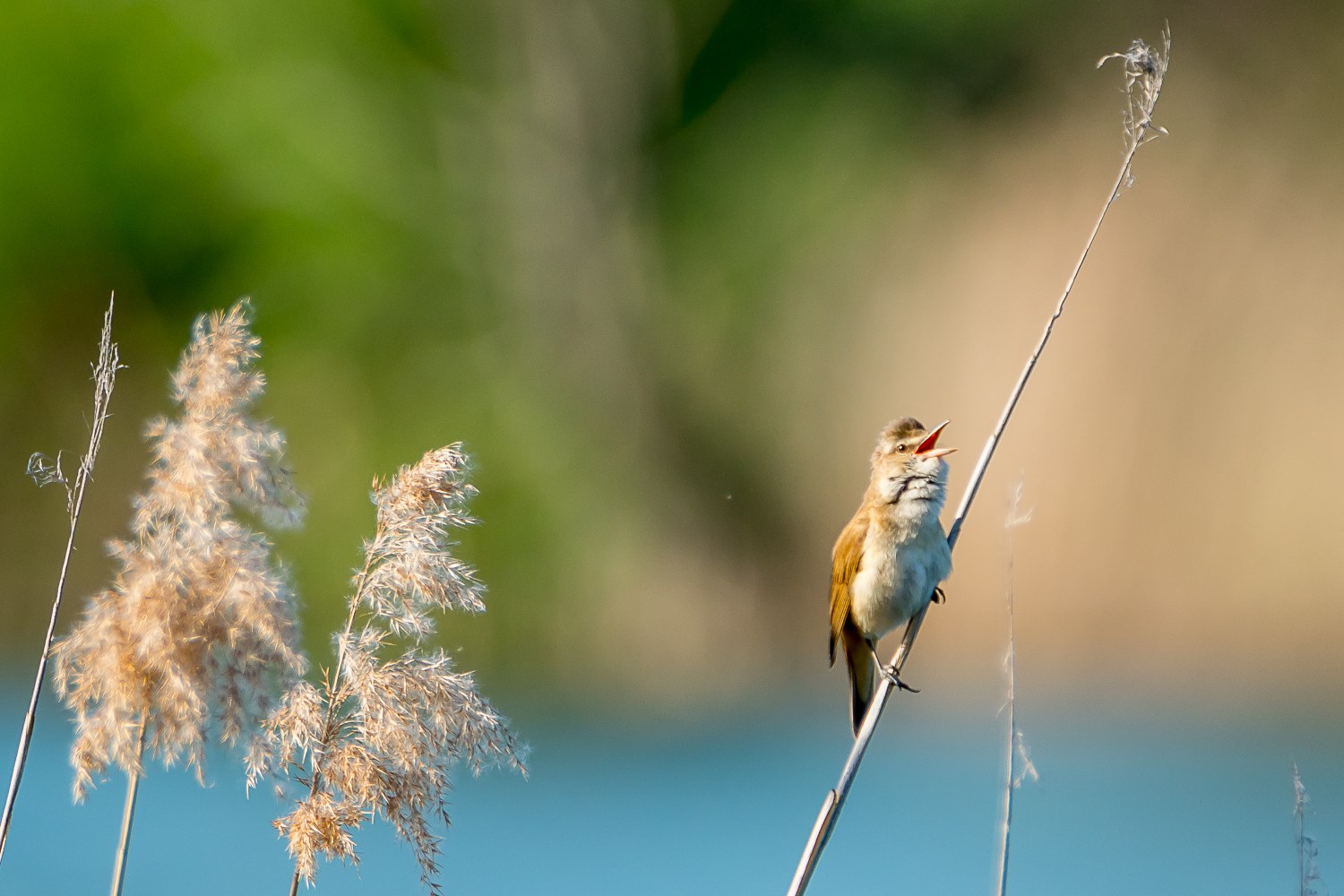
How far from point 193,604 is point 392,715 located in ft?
0.84

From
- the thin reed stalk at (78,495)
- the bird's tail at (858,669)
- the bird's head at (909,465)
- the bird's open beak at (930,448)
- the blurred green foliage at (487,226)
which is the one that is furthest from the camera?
the blurred green foliage at (487,226)

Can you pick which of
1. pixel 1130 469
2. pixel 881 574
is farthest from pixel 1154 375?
pixel 881 574

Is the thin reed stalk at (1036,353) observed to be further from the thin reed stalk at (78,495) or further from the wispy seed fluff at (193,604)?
the thin reed stalk at (78,495)

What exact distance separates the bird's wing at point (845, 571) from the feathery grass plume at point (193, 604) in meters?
1.20

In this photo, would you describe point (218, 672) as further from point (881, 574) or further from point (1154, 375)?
point (1154, 375)

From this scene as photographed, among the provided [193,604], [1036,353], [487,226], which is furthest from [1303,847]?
[487,226]

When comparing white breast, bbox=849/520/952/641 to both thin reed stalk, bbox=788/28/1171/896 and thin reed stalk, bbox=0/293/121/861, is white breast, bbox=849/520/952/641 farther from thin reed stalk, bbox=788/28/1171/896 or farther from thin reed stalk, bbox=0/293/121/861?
thin reed stalk, bbox=0/293/121/861

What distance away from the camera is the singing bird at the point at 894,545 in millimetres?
2018

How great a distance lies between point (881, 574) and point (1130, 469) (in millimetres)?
3145

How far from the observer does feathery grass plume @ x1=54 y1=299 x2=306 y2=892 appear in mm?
1187

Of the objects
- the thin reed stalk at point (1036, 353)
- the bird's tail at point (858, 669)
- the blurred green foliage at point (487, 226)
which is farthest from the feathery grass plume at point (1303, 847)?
the blurred green foliage at point (487, 226)

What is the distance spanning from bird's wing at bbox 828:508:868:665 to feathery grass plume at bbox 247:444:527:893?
106 cm

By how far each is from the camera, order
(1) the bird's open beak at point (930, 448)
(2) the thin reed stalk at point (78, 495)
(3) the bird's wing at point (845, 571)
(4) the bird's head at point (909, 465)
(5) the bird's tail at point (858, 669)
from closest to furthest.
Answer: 1. (2) the thin reed stalk at point (78, 495)
2. (1) the bird's open beak at point (930, 448)
3. (4) the bird's head at point (909, 465)
4. (3) the bird's wing at point (845, 571)
5. (5) the bird's tail at point (858, 669)

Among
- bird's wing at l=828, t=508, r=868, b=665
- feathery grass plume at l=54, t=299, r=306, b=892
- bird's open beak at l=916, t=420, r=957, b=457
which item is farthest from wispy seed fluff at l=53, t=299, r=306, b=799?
bird's wing at l=828, t=508, r=868, b=665
